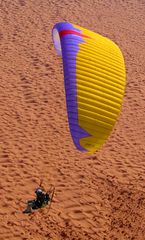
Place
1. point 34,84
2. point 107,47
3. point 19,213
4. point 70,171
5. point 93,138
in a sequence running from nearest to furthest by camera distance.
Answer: point 93,138, point 107,47, point 19,213, point 70,171, point 34,84

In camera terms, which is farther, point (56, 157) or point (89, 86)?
point (56, 157)

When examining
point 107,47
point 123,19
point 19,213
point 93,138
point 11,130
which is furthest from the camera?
point 123,19

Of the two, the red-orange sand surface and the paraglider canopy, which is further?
the red-orange sand surface

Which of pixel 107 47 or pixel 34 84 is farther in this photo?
pixel 34 84

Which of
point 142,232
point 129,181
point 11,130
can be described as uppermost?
point 11,130

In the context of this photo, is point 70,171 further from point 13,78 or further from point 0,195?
point 13,78

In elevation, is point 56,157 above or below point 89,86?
below

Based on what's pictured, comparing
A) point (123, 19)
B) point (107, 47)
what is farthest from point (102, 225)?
point (123, 19)

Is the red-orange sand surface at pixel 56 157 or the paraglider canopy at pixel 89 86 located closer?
the paraglider canopy at pixel 89 86
